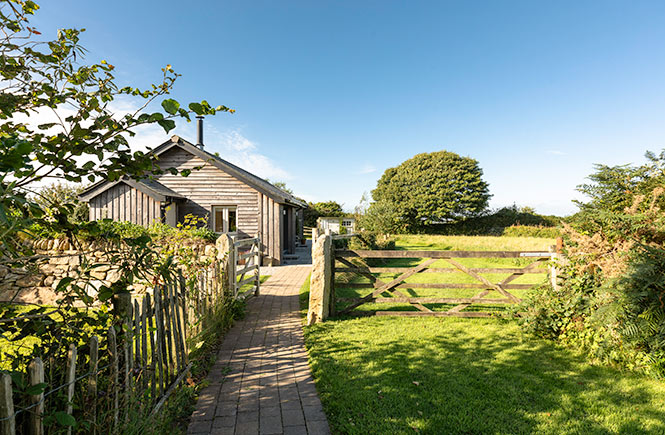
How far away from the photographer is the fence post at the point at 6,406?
140cm

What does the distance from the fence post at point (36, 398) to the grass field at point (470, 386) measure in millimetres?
2220

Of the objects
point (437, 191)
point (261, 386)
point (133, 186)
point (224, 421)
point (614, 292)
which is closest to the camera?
point (224, 421)

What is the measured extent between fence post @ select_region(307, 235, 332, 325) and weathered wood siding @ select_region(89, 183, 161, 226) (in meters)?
10.1

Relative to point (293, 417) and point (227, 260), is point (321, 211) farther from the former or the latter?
point (293, 417)

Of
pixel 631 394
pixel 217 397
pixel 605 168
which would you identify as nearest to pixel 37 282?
pixel 217 397

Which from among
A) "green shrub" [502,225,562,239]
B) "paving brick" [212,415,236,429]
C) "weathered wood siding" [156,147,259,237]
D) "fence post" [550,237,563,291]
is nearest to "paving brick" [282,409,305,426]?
"paving brick" [212,415,236,429]

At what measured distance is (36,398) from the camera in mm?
1646

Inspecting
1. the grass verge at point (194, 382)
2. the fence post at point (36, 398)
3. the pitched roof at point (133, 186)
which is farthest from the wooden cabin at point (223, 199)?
the fence post at point (36, 398)

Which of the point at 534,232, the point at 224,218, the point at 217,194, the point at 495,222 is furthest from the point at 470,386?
the point at 495,222

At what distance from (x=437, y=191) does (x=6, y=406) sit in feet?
126

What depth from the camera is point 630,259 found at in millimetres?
4180

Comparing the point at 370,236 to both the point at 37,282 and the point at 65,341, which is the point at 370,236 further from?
the point at 65,341

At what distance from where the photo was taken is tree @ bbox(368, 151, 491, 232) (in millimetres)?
36219

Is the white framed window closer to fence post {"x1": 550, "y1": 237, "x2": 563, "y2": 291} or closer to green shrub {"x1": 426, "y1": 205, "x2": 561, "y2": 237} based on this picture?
fence post {"x1": 550, "y1": 237, "x2": 563, "y2": 291}
